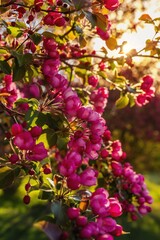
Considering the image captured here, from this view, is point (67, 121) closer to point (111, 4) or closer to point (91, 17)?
point (91, 17)

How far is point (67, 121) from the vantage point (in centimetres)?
242

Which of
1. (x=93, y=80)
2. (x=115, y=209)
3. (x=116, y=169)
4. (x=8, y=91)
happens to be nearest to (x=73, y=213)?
(x=115, y=209)

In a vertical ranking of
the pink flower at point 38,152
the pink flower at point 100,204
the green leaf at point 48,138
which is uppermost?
the green leaf at point 48,138

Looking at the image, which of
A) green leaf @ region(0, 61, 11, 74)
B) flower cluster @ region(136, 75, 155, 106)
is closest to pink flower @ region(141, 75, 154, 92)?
flower cluster @ region(136, 75, 155, 106)

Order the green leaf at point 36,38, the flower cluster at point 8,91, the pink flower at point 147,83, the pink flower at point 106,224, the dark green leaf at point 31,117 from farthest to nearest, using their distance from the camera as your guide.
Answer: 1. the pink flower at point 147,83
2. the flower cluster at point 8,91
3. the green leaf at point 36,38
4. the dark green leaf at point 31,117
5. the pink flower at point 106,224

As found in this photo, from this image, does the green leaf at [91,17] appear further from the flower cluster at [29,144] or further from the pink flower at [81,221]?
the pink flower at [81,221]

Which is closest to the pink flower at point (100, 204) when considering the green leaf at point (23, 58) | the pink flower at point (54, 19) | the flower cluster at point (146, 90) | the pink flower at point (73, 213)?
the pink flower at point (73, 213)

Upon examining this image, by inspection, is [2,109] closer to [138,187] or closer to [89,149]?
[89,149]

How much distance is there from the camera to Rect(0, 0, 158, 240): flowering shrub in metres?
2.15

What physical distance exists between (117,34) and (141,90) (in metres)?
0.55

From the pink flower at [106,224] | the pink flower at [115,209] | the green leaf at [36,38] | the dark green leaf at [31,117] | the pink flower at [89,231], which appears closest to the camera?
the pink flower at [89,231]

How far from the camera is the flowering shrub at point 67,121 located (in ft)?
7.05

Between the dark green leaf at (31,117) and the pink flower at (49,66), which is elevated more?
the pink flower at (49,66)

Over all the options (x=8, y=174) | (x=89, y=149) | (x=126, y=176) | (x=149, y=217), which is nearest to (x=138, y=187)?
(x=126, y=176)
